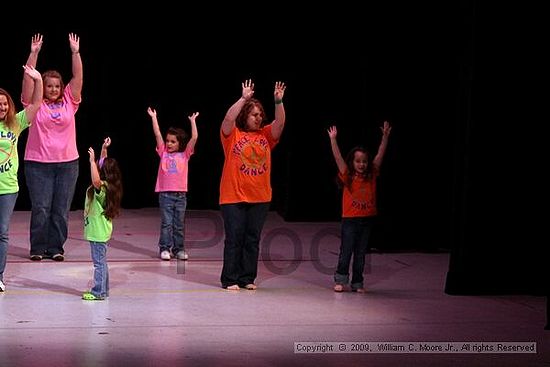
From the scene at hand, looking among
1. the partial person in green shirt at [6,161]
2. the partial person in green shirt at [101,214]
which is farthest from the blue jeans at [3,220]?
the partial person in green shirt at [101,214]

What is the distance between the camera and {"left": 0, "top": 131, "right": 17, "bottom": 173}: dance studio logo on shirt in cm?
1052

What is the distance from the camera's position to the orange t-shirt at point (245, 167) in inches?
422

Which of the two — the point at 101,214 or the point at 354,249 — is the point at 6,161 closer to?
the point at 101,214

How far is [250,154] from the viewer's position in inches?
422

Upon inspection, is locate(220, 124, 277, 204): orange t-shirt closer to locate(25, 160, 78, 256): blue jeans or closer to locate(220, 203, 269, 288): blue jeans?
locate(220, 203, 269, 288): blue jeans

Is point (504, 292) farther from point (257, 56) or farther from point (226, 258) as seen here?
point (257, 56)

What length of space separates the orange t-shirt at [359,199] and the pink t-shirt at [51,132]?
121 inches

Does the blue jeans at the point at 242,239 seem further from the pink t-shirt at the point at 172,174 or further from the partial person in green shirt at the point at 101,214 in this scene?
the pink t-shirt at the point at 172,174

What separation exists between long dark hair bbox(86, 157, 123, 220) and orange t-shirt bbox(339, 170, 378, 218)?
6.65 ft

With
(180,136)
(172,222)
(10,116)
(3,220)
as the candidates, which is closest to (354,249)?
(172,222)

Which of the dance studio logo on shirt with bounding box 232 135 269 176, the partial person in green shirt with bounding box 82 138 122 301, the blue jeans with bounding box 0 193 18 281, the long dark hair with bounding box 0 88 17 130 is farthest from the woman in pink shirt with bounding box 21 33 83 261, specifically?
the dance studio logo on shirt with bounding box 232 135 269 176

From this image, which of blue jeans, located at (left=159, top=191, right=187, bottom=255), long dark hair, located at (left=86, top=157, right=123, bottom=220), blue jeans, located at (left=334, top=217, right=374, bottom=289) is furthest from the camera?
blue jeans, located at (left=159, top=191, right=187, bottom=255)

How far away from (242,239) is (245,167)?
0.66 metres

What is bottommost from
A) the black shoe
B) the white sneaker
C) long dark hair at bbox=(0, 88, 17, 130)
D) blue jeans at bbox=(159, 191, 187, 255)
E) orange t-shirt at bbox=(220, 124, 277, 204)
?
the black shoe
